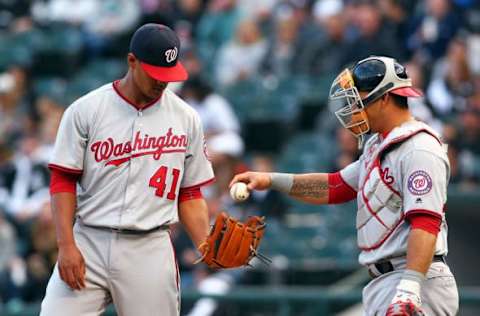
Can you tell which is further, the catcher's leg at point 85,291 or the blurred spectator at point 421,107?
the blurred spectator at point 421,107

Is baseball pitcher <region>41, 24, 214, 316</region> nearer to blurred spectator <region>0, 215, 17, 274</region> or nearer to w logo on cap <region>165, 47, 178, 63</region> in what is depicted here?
w logo on cap <region>165, 47, 178, 63</region>

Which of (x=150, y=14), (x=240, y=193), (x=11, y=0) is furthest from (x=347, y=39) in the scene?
(x=240, y=193)

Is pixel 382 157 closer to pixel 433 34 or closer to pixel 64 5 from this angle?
pixel 433 34

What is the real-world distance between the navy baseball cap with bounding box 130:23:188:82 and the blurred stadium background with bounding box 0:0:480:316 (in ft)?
12.5

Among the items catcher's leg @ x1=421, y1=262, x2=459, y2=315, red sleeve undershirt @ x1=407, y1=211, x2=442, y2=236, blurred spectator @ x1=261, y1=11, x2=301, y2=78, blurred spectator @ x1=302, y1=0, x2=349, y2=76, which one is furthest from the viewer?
blurred spectator @ x1=261, y1=11, x2=301, y2=78

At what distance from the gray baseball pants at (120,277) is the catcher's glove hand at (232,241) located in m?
0.27

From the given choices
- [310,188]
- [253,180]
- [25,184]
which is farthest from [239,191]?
[25,184]

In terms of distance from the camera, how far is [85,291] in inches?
230

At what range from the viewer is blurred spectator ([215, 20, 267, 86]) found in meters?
13.6

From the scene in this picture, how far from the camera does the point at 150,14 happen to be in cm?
1474

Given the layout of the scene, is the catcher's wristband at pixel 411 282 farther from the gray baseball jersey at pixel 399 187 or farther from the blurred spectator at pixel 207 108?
the blurred spectator at pixel 207 108

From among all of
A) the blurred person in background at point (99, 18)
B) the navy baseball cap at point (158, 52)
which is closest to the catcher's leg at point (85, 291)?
the navy baseball cap at point (158, 52)

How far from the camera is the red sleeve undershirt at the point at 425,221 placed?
515cm

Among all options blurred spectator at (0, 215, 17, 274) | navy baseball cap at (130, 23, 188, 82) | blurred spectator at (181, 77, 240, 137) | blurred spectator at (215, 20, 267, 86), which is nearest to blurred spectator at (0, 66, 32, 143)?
blurred spectator at (0, 215, 17, 274)
